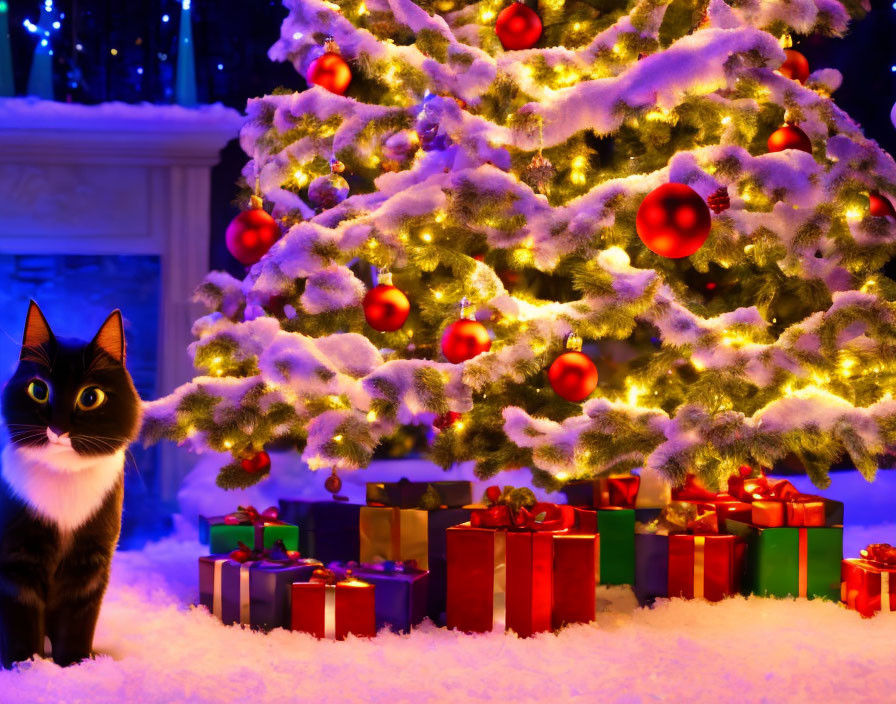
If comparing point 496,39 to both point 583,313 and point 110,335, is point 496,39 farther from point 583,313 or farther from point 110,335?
point 110,335

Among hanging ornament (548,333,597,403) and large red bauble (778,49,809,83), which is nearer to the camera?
A: hanging ornament (548,333,597,403)

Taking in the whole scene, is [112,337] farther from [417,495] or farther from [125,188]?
[125,188]

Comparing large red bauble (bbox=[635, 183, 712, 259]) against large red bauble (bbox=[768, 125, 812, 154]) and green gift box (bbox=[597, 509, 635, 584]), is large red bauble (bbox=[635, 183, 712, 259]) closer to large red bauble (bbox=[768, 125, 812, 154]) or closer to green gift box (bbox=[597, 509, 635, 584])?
large red bauble (bbox=[768, 125, 812, 154])

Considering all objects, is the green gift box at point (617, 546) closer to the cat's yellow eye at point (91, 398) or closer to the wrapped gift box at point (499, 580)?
the wrapped gift box at point (499, 580)

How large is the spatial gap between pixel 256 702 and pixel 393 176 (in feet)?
4.48

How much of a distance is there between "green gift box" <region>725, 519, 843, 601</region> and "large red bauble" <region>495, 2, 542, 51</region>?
1376 mm

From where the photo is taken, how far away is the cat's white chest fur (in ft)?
5.47

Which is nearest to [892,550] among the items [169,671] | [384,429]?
[384,429]

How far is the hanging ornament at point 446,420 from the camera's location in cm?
237

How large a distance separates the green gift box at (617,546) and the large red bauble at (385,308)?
0.72 m

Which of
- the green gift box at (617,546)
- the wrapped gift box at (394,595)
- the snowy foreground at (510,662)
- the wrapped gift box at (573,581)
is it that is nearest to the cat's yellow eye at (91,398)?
the snowy foreground at (510,662)

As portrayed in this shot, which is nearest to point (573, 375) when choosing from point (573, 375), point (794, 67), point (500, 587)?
point (573, 375)

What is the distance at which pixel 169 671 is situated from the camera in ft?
5.74

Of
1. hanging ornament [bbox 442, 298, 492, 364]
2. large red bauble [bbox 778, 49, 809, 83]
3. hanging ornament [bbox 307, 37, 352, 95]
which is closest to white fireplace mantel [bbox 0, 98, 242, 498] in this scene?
hanging ornament [bbox 307, 37, 352, 95]
